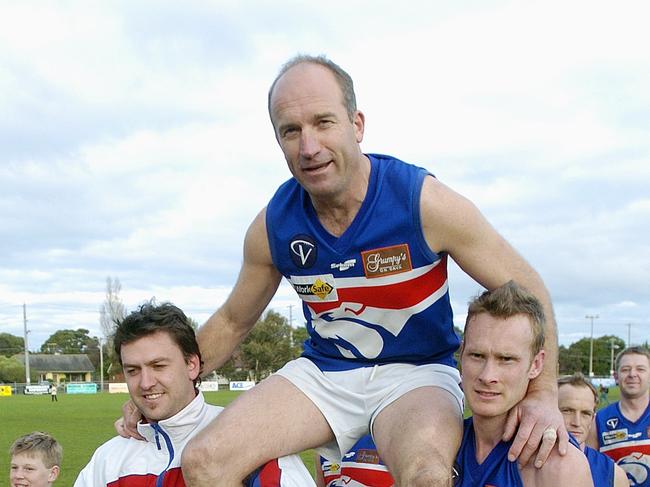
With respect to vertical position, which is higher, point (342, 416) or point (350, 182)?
point (350, 182)

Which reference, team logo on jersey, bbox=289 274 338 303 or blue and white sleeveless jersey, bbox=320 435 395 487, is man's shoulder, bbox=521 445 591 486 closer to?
team logo on jersey, bbox=289 274 338 303

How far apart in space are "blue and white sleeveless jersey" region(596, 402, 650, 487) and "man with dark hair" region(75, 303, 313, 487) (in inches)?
221

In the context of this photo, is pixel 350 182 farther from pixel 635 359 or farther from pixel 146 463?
pixel 635 359

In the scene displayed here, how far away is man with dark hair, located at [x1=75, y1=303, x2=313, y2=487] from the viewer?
4.06m

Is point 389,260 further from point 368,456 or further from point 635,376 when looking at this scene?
point 635,376

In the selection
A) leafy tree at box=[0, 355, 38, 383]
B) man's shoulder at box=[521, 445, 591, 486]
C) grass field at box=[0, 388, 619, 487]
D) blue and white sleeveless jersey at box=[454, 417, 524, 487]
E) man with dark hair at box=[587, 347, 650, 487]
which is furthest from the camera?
leafy tree at box=[0, 355, 38, 383]

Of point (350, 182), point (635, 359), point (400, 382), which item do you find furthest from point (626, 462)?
point (350, 182)

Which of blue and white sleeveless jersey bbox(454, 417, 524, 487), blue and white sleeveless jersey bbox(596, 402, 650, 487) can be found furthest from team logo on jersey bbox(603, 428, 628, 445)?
blue and white sleeveless jersey bbox(454, 417, 524, 487)

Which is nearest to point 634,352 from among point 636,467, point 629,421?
point 629,421

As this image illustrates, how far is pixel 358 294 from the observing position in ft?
12.3

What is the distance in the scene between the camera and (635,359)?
8.53m

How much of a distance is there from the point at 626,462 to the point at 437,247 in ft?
18.7

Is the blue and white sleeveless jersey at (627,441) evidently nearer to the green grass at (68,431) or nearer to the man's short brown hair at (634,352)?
the man's short brown hair at (634,352)

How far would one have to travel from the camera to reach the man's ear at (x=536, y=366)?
336 centimetres
